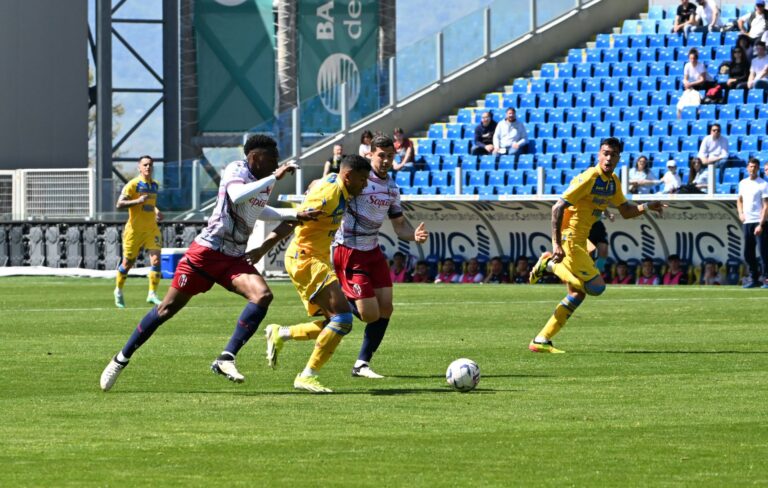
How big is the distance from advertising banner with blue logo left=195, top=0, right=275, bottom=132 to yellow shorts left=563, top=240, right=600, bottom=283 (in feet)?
92.2

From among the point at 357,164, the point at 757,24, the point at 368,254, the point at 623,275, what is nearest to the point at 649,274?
the point at 623,275

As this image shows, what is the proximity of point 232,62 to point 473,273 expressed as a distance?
564 inches

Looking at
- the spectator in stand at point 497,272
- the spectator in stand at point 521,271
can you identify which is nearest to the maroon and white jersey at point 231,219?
the spectator in stand at point 521,271

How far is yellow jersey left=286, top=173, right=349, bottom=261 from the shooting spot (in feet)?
41.5

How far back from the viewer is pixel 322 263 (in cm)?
1280

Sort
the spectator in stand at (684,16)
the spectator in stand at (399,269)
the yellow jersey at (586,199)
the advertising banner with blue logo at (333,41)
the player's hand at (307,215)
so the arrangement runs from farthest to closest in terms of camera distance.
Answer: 1. the advertising banner with blue logo at (333,41)
2. the spectator in stand at (684,16)
3. the spectator in stand at (399,269)
4. the yellow jersey at (586,199)
5. the player's hand at (307,215)

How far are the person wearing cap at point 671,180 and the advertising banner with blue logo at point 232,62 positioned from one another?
661 inches

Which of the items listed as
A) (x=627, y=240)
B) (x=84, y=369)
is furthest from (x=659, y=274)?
(x=84, y=369)

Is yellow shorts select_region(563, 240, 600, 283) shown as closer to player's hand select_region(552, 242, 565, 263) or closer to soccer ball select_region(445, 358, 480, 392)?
player's hand select_region(552, 242, 565, 263)

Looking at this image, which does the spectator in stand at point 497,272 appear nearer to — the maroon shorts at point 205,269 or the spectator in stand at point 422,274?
the spectator in stand at point 422,274

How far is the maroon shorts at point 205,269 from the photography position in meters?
12.3

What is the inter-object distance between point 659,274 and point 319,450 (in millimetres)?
21729

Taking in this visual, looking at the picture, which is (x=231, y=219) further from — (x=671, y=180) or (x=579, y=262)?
(x=671, y=180)

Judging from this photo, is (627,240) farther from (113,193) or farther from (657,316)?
(113,193)
